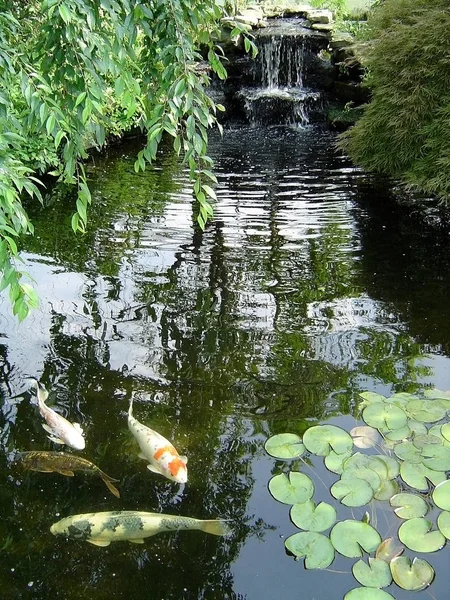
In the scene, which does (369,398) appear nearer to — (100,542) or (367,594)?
(367,594)

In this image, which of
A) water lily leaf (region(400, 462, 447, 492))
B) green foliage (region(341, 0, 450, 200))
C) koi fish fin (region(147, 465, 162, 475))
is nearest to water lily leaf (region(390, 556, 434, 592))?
water lily leaf (region(400, 462, 447, 492))

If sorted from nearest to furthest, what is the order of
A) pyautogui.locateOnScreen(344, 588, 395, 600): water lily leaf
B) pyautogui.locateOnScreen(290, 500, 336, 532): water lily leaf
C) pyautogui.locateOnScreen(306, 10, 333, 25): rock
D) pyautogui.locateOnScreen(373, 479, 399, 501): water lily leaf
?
pyautogui.locateOnScreen(344, 588, 395, 600): water lily leaf
pyautogui.locateOnScreen(290, 500, 336, 532): water lily leaf
pyautogui.locateOnScreen(373, 479, 399, 501): water lily leaf
pyautogui.locateOnScreen(306, 10, 333, 25): rock

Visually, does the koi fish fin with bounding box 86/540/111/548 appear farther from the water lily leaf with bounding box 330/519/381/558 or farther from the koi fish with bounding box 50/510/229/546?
the water lily leaf with bounding box 330/519/381/558

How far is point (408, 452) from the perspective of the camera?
2445 millimetres

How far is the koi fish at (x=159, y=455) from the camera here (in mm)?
2270

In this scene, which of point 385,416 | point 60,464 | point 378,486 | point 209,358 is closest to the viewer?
point 378,486

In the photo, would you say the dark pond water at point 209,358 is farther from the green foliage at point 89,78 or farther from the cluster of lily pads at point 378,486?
the green foliage at point 89,78

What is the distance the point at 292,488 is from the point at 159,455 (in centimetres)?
60

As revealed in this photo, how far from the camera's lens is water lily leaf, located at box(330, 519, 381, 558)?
6.62 feet

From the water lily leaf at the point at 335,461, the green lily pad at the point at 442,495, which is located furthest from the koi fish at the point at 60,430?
the green lily pad at the point at 442,495

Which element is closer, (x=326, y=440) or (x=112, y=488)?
(x=112, y=488)

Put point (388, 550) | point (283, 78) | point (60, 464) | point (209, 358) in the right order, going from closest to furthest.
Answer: point (388, 550)
point (60, 464)
point (209, 358)
point (283, 78)

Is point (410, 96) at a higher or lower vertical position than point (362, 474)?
higher

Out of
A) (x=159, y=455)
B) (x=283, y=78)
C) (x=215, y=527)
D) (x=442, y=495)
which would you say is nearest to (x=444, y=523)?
(x=442, y=495)
